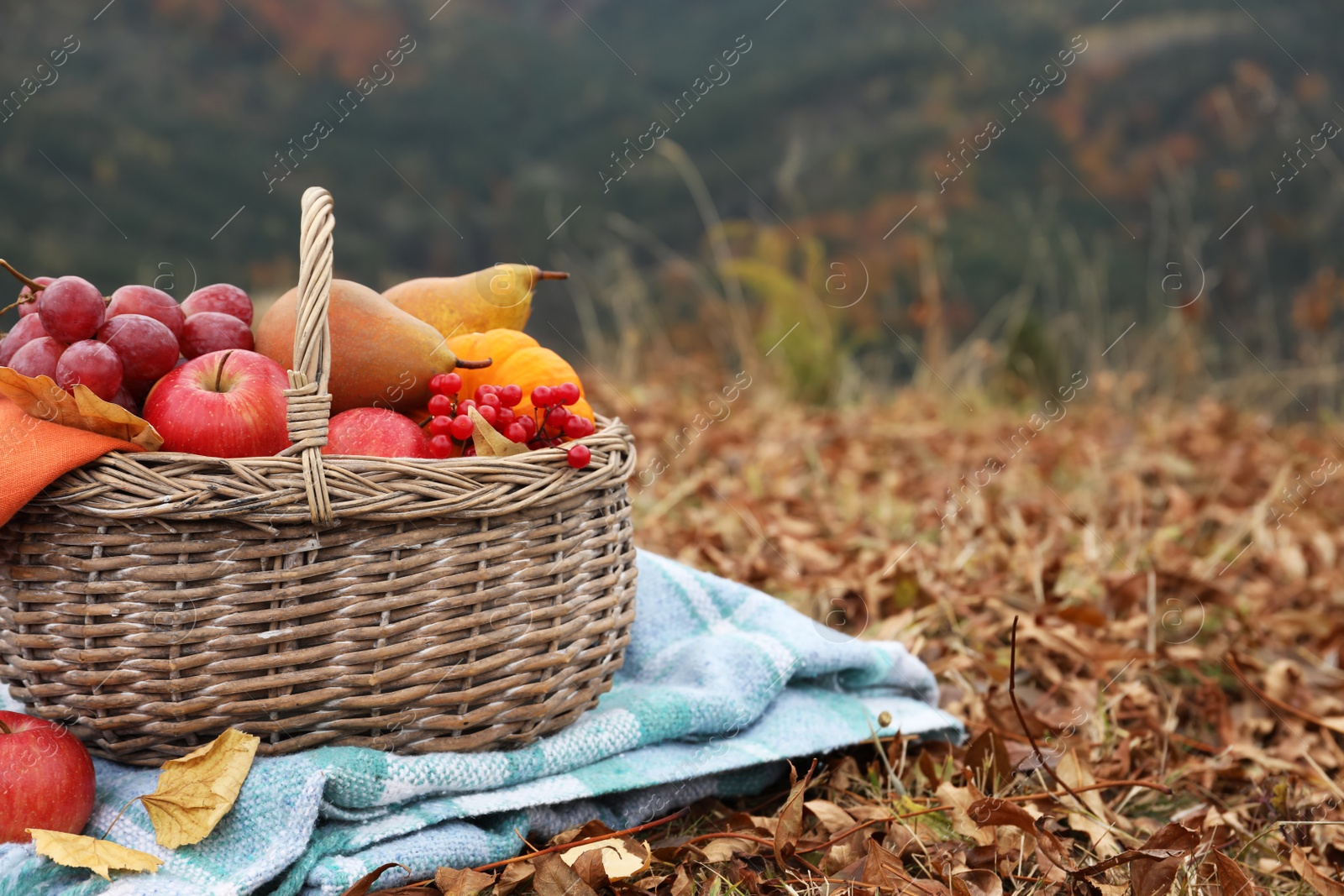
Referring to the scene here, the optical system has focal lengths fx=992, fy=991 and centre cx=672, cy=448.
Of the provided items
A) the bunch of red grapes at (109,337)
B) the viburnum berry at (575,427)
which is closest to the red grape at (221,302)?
the bunch of red grapes at (109,337)

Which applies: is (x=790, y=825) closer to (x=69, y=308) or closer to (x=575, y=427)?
(x=575, y=427)

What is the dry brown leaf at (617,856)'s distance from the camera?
1.14 metres

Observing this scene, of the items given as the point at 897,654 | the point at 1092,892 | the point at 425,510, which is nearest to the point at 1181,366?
the point at 897,654

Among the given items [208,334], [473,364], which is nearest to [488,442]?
[473,364]

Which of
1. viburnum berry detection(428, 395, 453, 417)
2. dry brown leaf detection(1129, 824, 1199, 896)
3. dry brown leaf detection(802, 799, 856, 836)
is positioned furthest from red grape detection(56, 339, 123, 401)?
dry brown leaf detection(1129, 824, 1199, 896)

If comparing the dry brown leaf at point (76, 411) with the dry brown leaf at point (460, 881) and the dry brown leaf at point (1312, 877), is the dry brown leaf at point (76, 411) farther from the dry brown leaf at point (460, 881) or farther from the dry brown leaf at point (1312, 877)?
the dry brown leaf at point (1312, 877)

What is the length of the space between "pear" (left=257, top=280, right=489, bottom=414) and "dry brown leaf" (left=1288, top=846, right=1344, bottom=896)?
1230mm

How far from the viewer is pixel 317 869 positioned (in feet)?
3.60

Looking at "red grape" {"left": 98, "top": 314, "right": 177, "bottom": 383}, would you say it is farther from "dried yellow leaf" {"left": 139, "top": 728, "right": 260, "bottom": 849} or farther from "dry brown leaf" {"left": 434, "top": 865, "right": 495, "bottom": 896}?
"dry brown leaf" {"left": 434, "top": 865, "right": 495, "bottom": 896}

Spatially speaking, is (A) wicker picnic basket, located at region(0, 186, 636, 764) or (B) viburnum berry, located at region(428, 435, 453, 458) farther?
(B) viburnum berry, located at region(428, 435, 453, 458)

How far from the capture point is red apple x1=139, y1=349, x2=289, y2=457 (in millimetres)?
1171

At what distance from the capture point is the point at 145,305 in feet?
4.25

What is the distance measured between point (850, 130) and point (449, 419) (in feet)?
35.6

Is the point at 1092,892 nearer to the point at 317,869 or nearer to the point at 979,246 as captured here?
the point at 317,869
